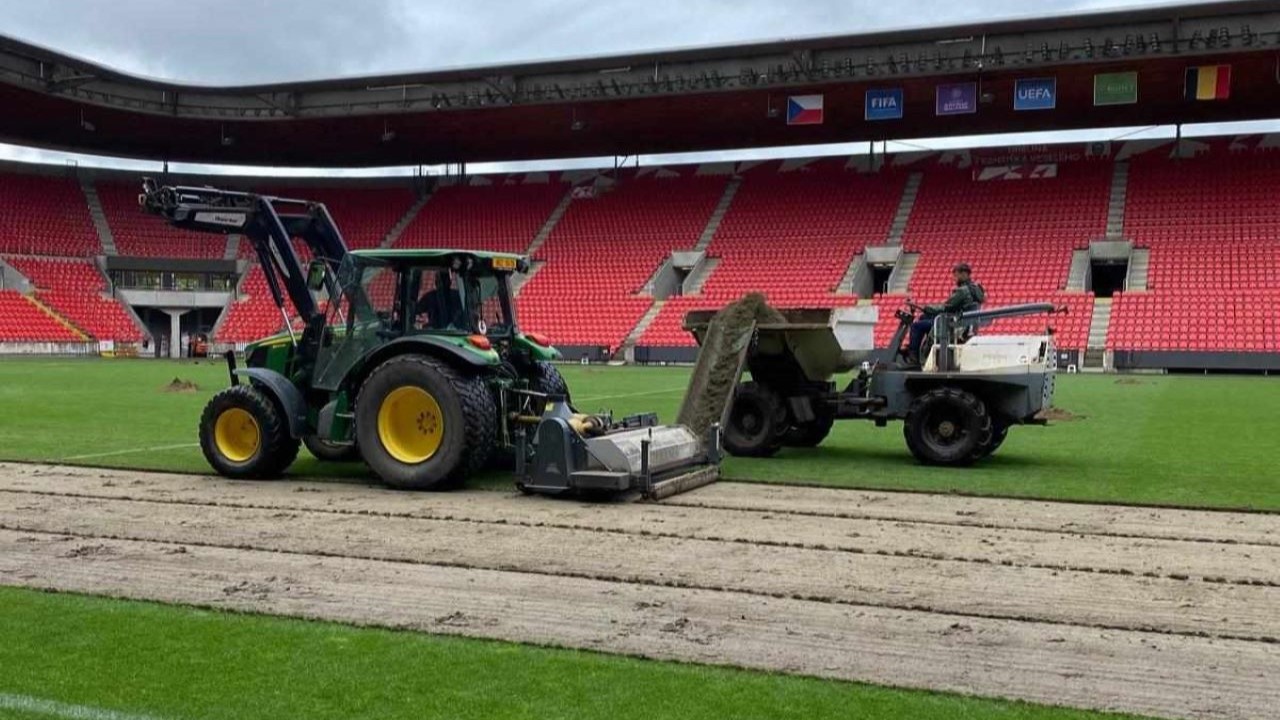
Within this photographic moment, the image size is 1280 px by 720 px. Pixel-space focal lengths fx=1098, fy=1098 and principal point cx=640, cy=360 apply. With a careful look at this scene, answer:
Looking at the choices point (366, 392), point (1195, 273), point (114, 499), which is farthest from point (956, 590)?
point (1195, 273)

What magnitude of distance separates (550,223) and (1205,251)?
24.7 m

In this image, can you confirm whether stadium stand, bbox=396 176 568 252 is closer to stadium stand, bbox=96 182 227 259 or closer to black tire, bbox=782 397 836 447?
stadium stand, bbox=96 182 227 259

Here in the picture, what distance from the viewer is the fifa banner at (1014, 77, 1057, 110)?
31541 millimetres

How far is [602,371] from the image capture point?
102 feet

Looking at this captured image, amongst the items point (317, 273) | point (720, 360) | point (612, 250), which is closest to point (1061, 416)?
point (720, 360)

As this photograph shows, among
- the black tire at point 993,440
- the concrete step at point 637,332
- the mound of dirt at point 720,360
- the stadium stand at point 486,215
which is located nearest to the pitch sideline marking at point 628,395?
the mound of dirt at point 720,360

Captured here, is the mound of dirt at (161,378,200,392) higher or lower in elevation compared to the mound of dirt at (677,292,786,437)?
lower

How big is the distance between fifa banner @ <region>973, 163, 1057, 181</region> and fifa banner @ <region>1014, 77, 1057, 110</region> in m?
8.56

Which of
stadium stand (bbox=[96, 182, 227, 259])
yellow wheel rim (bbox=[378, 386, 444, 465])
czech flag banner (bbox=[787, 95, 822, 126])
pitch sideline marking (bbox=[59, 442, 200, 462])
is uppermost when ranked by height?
czech flag banner (bbox=[787, 95, 822, 126])

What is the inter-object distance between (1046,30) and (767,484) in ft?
82.4

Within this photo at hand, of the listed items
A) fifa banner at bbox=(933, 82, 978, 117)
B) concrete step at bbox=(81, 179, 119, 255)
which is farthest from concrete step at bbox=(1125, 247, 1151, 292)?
concrete step at bbox=(81, 179, 119, 255)

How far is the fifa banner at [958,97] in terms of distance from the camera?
3234 centimetres

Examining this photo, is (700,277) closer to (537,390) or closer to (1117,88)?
(1117,88)

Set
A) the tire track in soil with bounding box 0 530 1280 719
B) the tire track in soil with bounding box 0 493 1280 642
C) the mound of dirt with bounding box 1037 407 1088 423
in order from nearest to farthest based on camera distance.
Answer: the tire track in soil with bounding box 0 530 1280 719
the tire track in soil with bounding box 0 493 1280 642
the mound of dirt with bounding box 1037 407 1088 423
